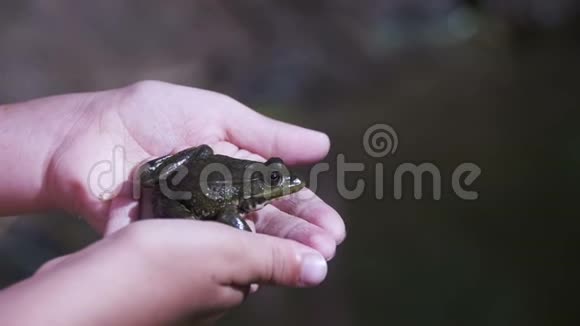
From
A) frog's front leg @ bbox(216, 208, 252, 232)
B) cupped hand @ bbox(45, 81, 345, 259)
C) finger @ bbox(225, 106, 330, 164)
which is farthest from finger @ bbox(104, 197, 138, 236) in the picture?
finger @ bbox(225, 106, 330, 164)

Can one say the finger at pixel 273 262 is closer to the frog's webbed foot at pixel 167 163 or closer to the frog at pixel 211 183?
the frog at pixel 211 183

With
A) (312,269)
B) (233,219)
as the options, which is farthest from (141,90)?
(312,269)

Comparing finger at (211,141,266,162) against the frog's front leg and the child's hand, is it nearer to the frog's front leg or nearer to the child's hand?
the child's hand

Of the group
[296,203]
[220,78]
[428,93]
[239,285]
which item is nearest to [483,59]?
[428,93]

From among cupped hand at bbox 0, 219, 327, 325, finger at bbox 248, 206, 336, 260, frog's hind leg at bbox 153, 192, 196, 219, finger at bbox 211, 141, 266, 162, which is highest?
finger at bbox 211, 141, 266, 162

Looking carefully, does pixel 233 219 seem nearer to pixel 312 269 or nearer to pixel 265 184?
A: pixel 265 184

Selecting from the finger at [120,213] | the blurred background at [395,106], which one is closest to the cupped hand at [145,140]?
the finger at [120,213]
